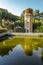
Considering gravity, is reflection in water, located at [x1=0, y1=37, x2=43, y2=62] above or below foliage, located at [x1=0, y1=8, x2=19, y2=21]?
below

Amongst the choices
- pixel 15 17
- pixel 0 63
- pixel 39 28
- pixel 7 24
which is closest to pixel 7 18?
pixel 15 17

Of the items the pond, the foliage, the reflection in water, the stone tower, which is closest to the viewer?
the pond

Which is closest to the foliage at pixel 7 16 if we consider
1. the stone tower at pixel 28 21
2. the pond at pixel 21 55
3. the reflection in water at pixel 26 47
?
the stone tower at pixel 28 21

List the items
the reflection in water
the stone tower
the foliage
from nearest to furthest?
1. the reflection in water
2. the stone tower
3. the foliage

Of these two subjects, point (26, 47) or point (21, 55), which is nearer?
point (21, 55)

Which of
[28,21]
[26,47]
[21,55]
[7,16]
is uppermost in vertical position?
[7,16]

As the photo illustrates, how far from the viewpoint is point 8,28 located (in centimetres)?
2053

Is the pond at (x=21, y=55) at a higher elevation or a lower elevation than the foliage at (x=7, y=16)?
lower

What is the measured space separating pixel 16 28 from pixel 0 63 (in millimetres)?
15159

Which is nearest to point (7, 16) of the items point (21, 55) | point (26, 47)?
point (26, 47)

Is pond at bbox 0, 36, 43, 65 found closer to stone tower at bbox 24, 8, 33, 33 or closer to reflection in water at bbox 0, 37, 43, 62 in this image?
reflection in water at bbox 0, 37, 43, 62

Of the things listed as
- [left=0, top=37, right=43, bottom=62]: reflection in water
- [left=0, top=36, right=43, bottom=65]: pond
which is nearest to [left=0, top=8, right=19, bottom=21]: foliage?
[left=0, top=37, right=43, bottom=62]: reflection in water

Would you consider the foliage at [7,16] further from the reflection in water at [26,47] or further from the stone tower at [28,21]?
the reflection in water at [26,47]

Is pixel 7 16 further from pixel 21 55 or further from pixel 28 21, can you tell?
pixel 21 55
